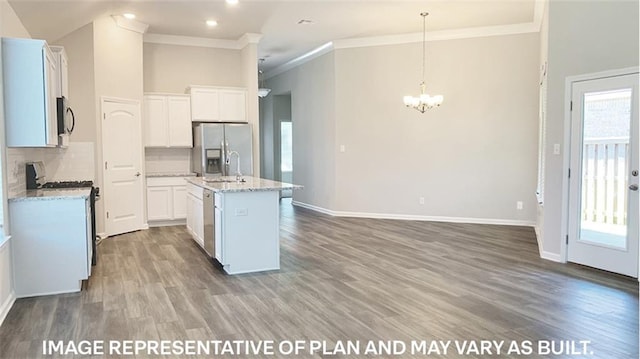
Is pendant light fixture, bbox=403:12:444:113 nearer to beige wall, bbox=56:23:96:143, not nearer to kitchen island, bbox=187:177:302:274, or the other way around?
kitchen island, bbox=187:177:302:274

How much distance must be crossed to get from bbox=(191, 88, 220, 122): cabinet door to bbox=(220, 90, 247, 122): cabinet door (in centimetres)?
8

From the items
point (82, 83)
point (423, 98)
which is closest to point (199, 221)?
point (82, 83)

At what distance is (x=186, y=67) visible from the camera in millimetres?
7781

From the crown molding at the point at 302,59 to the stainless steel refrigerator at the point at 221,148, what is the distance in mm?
2090

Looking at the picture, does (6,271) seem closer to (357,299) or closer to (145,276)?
(145,276)

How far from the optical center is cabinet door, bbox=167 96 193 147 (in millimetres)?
7383

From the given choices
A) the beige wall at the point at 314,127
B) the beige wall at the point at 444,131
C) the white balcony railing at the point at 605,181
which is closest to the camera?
the white balcony railing at the point at 605,181

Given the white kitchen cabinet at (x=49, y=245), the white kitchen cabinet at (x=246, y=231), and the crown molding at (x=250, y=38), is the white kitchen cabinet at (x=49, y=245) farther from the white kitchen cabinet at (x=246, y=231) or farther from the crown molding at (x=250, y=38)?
the crown molding at (x=250, y=38)

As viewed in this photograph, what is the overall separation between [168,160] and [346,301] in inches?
196

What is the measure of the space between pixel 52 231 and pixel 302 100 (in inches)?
246

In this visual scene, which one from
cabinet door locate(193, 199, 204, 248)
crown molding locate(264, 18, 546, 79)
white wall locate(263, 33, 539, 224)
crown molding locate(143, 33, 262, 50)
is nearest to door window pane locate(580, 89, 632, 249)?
crown molding locate(264, 18, 546, 79)

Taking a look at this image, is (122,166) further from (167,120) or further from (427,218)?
(427,218)

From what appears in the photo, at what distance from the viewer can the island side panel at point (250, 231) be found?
14.7 ft

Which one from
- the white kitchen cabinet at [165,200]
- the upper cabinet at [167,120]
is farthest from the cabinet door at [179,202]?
the upper cabinet at [167,120]
